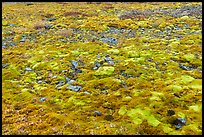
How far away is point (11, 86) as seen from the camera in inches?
533

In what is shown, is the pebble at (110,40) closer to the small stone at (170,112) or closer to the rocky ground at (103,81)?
the rocky ground at (103,81)

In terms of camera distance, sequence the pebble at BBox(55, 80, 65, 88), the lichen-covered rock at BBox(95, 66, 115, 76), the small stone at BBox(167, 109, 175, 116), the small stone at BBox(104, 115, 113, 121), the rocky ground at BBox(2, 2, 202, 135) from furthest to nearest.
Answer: the lichen-covered rock at BBox(95, 66, 115, 76) → the pebble at BBox(55, 80, 65, 88) → the small stone at BBox(167, 109, 175, 116) → the small stone at BBox(104, 115, 113, 121) → the rocky ground at BBox(2, 2, 202, 135)

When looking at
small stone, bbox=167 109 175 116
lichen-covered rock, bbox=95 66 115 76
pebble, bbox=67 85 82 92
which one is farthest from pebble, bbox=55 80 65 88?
small stone, bbox=167 109 175 116

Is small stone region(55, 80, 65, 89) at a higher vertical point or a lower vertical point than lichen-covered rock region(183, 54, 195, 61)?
lower

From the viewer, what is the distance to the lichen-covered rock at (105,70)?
14.7m

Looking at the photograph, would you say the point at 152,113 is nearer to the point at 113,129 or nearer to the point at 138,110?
the point at 138,110

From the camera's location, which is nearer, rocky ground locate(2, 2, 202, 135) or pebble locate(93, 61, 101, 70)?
rocky ground locate(2, 2, 202, 135)

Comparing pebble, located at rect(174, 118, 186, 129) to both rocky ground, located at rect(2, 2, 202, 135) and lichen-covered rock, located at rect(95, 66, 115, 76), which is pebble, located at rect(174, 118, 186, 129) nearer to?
rocky ground, located at rect(2, 2, 202, 135)

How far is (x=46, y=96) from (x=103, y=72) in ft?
11.7

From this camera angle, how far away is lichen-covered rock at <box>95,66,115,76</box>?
1472 centimetres

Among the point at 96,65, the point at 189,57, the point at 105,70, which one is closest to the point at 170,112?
the point at 105,70

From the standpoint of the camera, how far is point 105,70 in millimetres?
14984

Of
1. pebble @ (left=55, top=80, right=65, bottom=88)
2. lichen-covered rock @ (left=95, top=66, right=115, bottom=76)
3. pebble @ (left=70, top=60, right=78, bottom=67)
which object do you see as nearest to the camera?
pebble @ (left=55, top=80, right=65, bottom=88)

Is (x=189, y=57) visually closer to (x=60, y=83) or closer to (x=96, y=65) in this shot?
(x=96, y=65)
